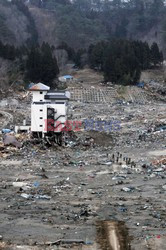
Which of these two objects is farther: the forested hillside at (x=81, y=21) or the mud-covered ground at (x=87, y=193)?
the forested hillside at (x=81, y=21)

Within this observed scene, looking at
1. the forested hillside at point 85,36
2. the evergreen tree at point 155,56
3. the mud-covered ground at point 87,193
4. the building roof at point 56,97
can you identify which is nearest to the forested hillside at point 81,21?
the forested hillside at point 85,36

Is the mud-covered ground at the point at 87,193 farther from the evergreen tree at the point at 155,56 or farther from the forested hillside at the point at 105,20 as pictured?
the forested hillside at the point at 105,20

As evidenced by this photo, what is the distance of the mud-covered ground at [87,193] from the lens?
38.4 ft

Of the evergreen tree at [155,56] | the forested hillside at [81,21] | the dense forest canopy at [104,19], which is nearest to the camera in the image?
the evergreen tree at [155,56]

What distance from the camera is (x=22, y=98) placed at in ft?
152

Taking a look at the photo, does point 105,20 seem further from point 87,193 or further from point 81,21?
point 87,193

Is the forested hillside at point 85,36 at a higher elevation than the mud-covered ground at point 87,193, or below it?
higher

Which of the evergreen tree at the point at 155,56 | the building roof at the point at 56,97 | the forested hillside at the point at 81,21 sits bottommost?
the building roof at the point at 56,97

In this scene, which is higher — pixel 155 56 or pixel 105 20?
pixel 105 20

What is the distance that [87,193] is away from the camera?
16422 millimetres

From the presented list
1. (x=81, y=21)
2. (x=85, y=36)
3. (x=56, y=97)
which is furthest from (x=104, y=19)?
(x=56, y=97)

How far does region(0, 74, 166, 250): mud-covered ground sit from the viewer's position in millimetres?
11703

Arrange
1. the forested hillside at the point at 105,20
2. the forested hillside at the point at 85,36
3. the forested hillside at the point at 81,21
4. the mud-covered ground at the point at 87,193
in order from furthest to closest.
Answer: the forested hillside at the point at 81,21 → the forested hillside at the point at 105,20 → the forested hillside at the point at 85,36 → the mud-covered ground at the point at 87,193

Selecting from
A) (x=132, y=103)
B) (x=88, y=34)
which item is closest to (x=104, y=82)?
(x=132, y=103)
